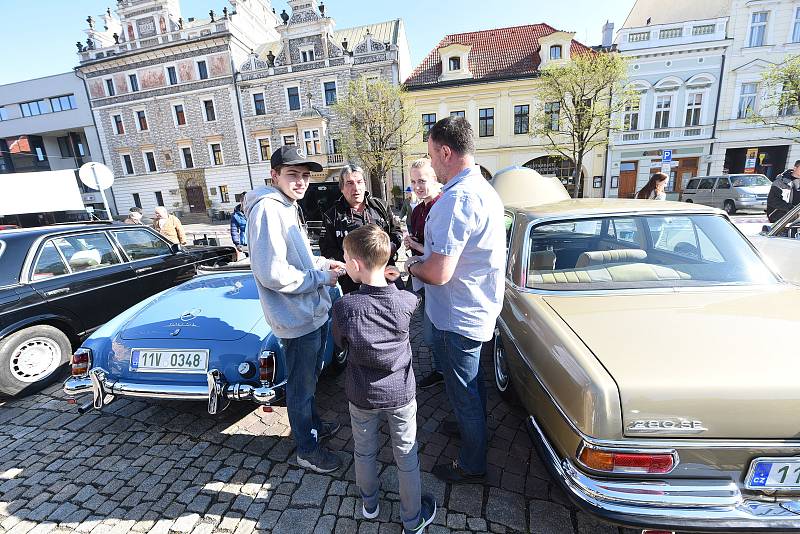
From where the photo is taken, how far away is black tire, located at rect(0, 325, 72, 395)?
11.3 feet

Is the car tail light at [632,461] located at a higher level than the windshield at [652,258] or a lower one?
lower

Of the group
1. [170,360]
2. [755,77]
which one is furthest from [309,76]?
[170,360]

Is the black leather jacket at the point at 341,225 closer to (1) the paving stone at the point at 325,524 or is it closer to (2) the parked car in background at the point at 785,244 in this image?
(1) the paving stone at the point at 325,524

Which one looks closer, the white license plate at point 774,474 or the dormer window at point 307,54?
the white license plate at point 774,474

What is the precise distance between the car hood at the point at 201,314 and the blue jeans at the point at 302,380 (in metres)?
0.61

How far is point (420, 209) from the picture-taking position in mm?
3527

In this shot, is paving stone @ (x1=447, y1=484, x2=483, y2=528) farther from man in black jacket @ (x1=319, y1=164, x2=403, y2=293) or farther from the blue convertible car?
man in black jacket @ (x1=319, y1=164, x2=403, y2=293)

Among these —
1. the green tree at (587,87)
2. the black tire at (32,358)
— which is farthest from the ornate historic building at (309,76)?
the black tire at (32,358)

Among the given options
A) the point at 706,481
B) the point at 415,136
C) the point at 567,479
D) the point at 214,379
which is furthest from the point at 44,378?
the point at 415,136

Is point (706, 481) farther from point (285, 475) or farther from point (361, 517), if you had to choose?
point (285, 475)

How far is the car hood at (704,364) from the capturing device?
4.63ft

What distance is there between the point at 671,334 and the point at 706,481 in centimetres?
63

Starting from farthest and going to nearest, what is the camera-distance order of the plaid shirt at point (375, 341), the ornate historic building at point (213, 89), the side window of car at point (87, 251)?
the ornate historic building at point (213, 89)
the side window of car at point (87, 251)
the plaid shirt at point (375, 341)

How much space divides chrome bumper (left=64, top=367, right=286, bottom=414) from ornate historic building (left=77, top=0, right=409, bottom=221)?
25.0 metres
